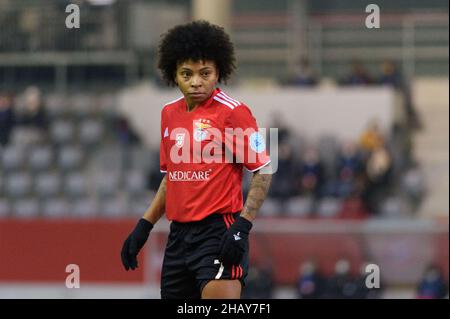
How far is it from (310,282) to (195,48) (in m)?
7.95

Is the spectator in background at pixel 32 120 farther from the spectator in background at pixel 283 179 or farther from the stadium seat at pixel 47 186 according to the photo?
the spectator in background at pixel 283 179

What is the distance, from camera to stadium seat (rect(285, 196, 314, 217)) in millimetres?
16731

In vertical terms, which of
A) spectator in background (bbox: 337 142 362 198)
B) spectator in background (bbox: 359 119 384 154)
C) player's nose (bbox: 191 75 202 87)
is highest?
player's nose (bbox: 191 75 202 87)

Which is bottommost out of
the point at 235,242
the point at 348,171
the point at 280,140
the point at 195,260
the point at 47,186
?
the point at 47,186

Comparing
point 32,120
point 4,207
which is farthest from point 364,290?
point 32,120

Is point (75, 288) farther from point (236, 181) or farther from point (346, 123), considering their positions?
point (236, 181)

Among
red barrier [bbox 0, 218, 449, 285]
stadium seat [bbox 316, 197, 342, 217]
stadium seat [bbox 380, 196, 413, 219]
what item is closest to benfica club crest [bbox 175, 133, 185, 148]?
red barrier [bbox 0, 218, 449, 285]

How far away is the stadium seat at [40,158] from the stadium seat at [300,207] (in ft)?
13.1

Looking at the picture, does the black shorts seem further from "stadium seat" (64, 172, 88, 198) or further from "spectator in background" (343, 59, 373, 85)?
"spectator in background" (343, 59, 373, 85)

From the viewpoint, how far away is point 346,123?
19094 mm

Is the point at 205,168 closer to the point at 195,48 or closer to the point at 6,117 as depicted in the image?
the point at 195,48

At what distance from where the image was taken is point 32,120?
62.4 feet

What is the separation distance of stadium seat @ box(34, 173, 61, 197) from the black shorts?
11.8 meters
